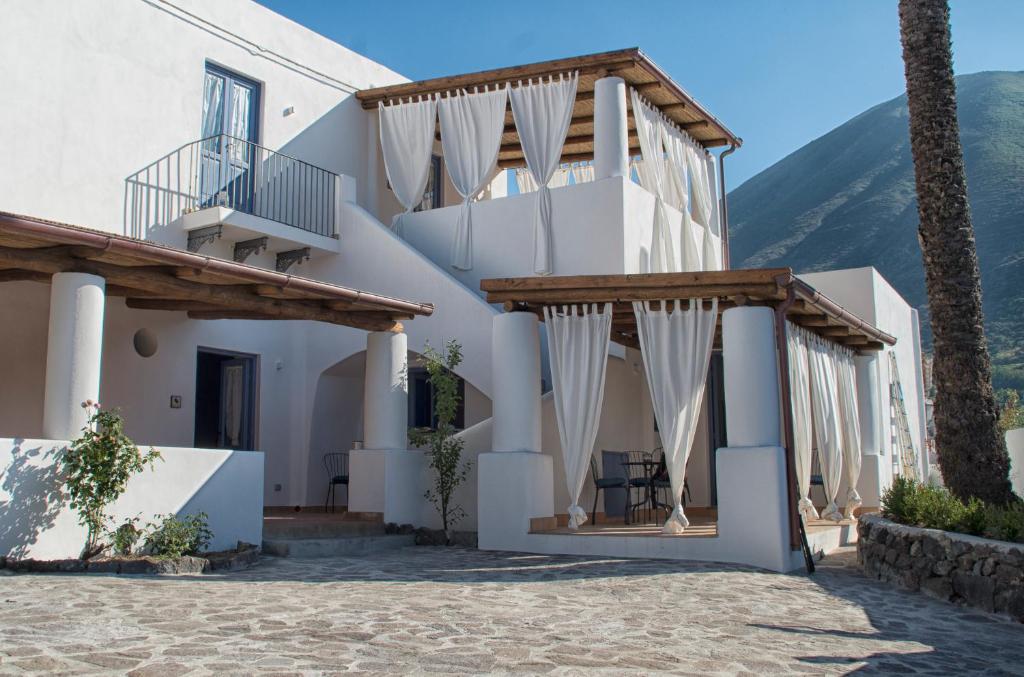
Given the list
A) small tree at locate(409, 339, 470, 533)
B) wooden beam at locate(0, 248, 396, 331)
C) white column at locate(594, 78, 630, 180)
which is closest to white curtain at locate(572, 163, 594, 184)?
white column at locate(594, 78, 630, 180)

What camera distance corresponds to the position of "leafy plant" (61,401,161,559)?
8.06 m

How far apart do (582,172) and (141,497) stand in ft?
37.9

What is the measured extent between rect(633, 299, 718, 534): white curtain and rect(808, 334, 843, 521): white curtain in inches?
85.4

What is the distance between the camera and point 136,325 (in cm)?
1205

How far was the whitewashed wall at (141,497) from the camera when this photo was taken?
7734mm

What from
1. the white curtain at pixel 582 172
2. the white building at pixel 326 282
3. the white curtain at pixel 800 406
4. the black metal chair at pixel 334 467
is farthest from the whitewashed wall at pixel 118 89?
the white curtain at pixel 800 406

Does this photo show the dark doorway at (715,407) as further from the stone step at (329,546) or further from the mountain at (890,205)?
the mountain at (890,205)

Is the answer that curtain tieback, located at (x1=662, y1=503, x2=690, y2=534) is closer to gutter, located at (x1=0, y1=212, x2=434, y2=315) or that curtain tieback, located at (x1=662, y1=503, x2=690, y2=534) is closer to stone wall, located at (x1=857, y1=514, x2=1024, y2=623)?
stone wall, located at (x1=857, y1=514, x2=1024, y2=623)

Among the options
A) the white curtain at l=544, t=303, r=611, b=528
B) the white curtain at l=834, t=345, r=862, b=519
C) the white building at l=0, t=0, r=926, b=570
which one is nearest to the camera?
the white building at l=0, t=0, r=926, b=570

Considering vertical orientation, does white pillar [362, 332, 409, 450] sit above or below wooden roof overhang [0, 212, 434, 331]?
below

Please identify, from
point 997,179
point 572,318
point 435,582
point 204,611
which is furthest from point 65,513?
point 997,179

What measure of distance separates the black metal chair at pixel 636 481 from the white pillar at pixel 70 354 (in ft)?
19.7

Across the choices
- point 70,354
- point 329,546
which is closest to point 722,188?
point 329,546

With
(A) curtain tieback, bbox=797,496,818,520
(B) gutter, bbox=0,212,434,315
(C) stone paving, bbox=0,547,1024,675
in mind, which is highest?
(B) gutter, bbox=0,212,434,315
